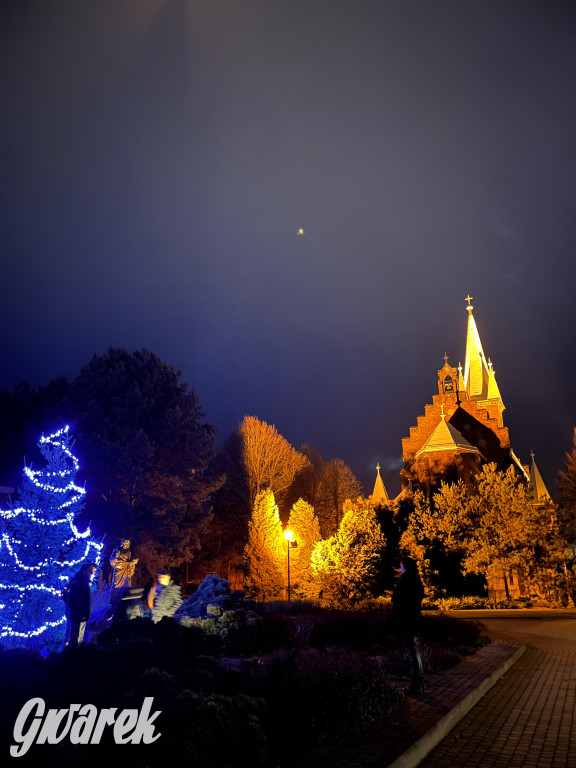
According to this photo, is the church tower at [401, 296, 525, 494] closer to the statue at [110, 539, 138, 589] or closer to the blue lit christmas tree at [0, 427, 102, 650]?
the statue at [110, 539, 138, 589]

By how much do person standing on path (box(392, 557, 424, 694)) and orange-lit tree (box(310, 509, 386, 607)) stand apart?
61.0ft

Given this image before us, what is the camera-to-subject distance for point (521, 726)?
286 inches

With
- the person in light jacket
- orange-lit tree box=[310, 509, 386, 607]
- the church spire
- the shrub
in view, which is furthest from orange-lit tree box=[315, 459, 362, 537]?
the shrub

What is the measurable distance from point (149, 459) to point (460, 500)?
19239 millimetres

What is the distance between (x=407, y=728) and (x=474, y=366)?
55.2 metres

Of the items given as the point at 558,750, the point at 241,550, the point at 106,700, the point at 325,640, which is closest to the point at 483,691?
the point at 558,750

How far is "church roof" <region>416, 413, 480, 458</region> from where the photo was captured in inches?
1628

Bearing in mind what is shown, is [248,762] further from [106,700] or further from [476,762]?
[476,762]

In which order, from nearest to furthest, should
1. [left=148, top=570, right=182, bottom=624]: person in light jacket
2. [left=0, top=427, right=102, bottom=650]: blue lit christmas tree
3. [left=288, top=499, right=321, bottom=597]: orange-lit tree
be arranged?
1. [left=0, top=427, right=102, bottom=650]: blue lit christmas tree
2. [left=148, top=570, right=182, bottom=624]: person in light jacket
3. [left=288, top=499, right=321, bottom=597]: orange-lit tree

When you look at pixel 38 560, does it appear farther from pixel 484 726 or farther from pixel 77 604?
pixel 484 726

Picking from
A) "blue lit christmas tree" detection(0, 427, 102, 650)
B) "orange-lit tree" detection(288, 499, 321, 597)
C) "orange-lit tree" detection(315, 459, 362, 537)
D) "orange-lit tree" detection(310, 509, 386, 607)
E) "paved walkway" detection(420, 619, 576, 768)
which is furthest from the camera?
"orange-lit tree" detection(315, 459, 362, 537)

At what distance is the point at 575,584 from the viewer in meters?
27.2

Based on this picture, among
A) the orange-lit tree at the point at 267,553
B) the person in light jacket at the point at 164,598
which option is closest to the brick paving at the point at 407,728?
the person in light jacket at the point at 164,598

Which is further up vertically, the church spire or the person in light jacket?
the church spire
